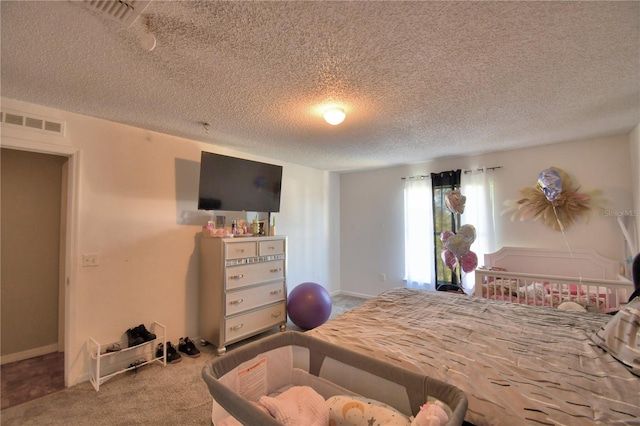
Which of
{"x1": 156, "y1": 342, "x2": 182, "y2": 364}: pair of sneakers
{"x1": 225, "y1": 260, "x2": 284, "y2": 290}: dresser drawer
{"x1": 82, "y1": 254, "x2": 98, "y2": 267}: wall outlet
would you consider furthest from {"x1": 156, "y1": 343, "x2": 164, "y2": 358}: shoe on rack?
{"x1": 82, "y1": 254, "x2": 98, "y2": 267}: wall outlet

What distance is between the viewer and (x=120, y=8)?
123cm

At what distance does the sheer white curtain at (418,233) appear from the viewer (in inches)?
171

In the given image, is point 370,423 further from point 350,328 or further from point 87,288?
point 87,288

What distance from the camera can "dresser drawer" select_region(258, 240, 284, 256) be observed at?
3250mm

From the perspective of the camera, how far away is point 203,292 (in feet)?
10.4

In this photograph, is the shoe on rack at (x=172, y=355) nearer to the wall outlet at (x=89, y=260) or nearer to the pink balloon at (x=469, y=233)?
the wall outlet at (x=89, y=260)

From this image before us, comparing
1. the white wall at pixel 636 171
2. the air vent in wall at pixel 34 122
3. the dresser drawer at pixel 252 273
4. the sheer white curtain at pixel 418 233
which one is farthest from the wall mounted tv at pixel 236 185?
the white wall at pixel 636 171

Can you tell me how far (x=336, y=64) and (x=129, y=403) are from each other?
2.92 metres

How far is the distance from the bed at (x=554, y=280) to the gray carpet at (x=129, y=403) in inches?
117

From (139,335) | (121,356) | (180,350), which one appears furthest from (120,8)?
(180,350)

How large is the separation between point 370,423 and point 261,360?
0.54 metres

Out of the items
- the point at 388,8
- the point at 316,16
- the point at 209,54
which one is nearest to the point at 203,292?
the point at 209,54

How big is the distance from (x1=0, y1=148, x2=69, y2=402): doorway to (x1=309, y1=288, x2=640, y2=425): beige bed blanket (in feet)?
11.0

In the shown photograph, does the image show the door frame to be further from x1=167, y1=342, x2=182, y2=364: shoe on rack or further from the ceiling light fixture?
the ceiling light fixture
